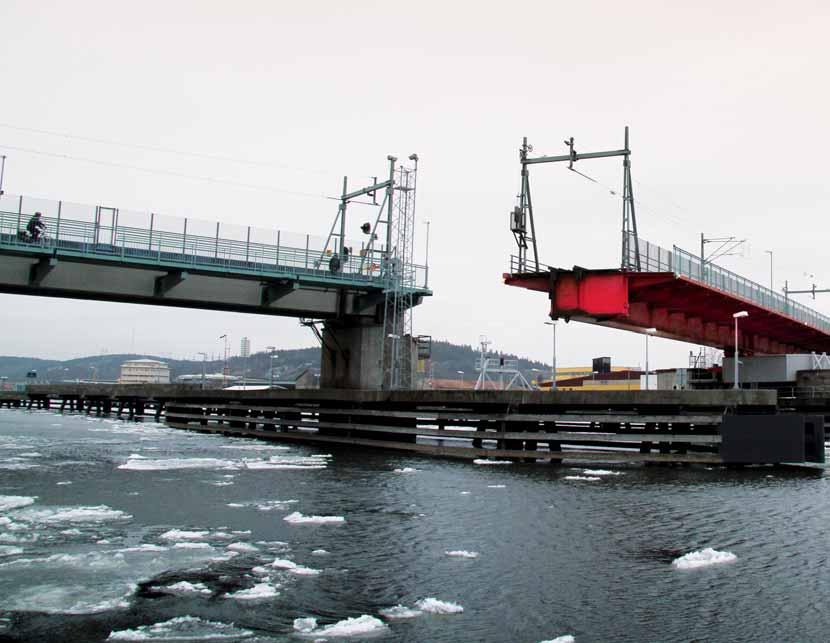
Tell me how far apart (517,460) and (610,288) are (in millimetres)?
8106

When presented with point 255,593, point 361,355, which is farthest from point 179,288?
point 255,593

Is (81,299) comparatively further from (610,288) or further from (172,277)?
(610,288)

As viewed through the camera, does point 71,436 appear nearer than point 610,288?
No

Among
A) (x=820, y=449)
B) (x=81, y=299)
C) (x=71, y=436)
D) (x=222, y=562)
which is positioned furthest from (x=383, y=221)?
(x=222, y=562)

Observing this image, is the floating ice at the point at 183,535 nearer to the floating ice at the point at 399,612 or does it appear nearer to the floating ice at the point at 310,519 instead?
the floating ice at the point at 310,519

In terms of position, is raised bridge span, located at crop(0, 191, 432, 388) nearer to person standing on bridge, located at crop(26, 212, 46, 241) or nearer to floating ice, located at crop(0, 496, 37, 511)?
person standing on bridge, located at crop(26, 212, 46, 241)

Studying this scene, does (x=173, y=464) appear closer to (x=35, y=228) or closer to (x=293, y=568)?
(x=35, y=228)

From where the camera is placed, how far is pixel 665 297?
3600 centimetres

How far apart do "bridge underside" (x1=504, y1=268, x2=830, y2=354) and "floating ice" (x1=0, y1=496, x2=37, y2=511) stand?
21.0 m

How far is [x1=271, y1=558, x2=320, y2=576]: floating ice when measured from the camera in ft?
38.6

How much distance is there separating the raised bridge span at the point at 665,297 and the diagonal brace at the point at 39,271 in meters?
20.6

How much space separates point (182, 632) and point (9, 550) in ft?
19.1

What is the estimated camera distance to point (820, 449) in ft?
86.3

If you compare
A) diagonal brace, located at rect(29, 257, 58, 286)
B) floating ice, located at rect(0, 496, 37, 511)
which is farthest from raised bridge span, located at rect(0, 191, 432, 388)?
floating ice, located at rect(0, 496, 37, 511)
